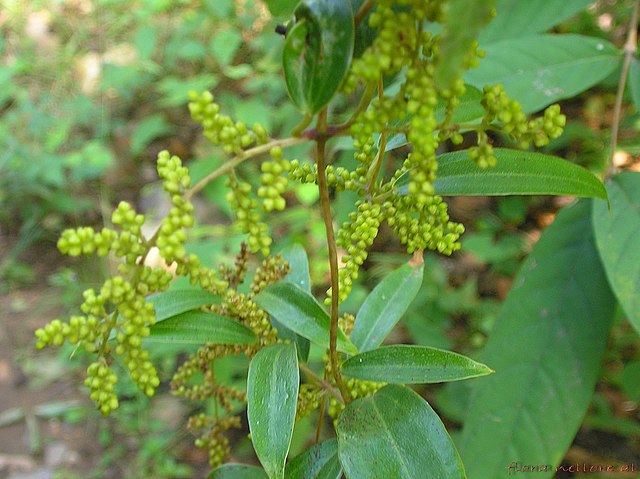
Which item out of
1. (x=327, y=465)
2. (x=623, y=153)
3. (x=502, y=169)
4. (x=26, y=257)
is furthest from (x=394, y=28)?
(x=26, y=257)

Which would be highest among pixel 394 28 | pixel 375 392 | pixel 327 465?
pixel 394 28

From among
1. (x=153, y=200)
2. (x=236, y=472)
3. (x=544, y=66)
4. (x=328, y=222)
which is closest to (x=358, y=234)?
(x=328, y=222)

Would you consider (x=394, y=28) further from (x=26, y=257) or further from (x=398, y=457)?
(x=26, y=257)

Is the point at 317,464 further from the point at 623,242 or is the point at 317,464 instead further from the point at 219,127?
the point at 623,242

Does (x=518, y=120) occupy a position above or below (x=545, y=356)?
above

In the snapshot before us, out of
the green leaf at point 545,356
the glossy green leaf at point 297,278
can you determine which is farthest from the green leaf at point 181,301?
the green leaf at point 545,356
